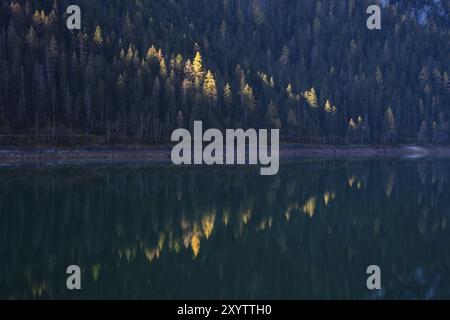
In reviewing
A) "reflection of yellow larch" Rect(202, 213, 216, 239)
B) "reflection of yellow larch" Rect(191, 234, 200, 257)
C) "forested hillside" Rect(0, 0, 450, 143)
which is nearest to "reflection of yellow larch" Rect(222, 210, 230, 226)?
"reflection of yellow larch" Rect(202, 213, 216, 239)

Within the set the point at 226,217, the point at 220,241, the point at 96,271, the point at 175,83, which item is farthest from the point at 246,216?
the point at 175,83

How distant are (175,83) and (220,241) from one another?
101 meters

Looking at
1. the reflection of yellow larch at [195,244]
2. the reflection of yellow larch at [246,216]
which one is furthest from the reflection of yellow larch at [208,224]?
the reflection of yellow larch at [246,216]

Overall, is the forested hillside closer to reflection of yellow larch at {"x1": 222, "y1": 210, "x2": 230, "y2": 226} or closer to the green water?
the green water

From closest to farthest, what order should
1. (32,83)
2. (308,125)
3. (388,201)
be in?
1. (388,201)
2. (32,83)
3. (308,125)

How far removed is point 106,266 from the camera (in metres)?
23.8

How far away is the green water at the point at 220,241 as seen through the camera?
2114 centimetres

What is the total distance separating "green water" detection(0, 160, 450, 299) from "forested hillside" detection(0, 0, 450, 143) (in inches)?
2222

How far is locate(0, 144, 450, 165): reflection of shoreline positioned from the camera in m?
87.5

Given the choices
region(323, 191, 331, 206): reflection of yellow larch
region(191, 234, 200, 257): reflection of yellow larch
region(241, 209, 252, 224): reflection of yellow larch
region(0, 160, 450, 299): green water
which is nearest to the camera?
region(0, 160, 450, 299): green water

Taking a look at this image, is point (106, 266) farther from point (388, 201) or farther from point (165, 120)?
point (165, 120)

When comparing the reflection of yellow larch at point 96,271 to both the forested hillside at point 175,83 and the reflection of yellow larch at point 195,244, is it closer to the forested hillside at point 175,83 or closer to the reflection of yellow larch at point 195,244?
the reflection of yellow larch at point 195,244
